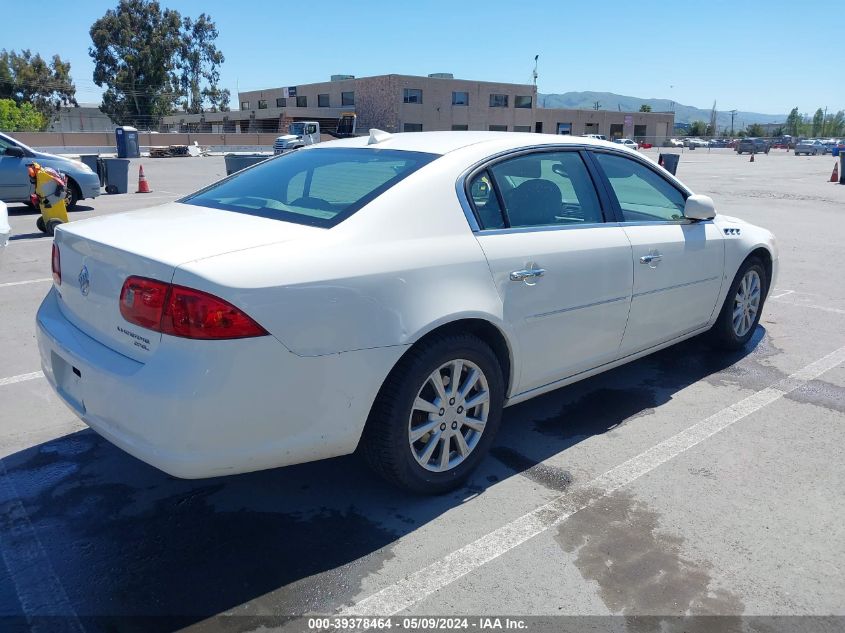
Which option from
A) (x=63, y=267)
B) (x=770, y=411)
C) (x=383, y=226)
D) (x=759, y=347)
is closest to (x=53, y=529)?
(x=63, y=267)

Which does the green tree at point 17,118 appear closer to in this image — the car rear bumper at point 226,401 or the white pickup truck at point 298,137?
the white pickup truck at point 298,137

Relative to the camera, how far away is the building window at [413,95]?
230ft

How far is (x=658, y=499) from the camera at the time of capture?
11.0ft

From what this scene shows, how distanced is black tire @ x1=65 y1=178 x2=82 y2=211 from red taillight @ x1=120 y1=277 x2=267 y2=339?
12312 millimetres

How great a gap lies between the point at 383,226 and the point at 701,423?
241cm

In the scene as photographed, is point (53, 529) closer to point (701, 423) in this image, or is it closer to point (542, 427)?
point (542, 427)

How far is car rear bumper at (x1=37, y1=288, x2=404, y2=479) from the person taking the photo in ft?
8.42

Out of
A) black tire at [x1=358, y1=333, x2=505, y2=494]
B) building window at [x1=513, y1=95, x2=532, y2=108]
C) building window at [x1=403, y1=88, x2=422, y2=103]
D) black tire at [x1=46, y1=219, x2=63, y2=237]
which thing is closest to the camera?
black tire at [x1=358, y1=333, x2=505, y2=494]

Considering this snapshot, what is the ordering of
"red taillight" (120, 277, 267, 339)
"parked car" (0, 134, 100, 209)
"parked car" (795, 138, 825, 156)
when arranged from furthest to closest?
"parked car" (795, 138, 825, 156)
"parked car" (0, 134, 100, 209)
"red taillight" (120, 277, 267, 339)

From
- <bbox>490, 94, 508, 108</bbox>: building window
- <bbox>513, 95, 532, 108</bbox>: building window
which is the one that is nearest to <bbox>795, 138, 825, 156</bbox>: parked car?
<bbox>513, 95, 532, 108</bbox>: building window

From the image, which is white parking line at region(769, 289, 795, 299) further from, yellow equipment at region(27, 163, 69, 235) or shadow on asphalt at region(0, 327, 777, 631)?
yellow equipment at region(27, 163, 69, 235)

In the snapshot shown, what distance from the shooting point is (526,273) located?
3.44 meters

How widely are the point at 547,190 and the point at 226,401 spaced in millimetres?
2171

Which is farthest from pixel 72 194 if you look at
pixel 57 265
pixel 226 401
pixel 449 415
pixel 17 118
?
Result: pixel 17 118
